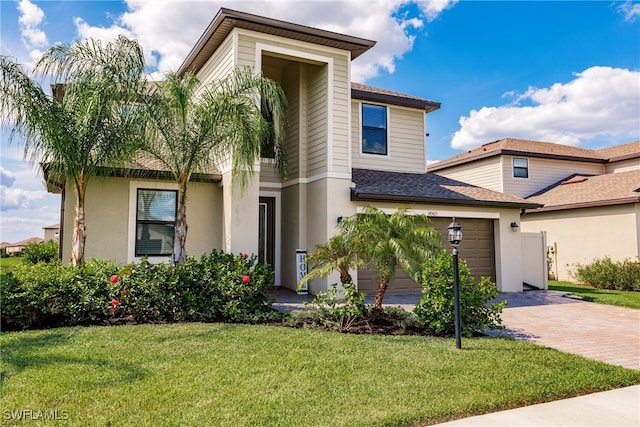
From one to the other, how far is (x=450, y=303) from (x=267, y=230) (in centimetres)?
711

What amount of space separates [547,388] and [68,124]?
28.9ft

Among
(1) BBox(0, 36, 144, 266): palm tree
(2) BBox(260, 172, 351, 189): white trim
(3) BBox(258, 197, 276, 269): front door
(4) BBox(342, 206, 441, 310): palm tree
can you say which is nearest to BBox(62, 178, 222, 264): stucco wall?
(1) BBox(0, 36, 144, 266): palm tree

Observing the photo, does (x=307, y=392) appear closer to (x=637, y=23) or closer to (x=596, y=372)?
(x=596, y=372)

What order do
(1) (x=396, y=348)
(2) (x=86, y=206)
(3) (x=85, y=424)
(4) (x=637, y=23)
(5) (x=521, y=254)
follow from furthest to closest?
(5) (x=521, y=254) < (4) (x=637, y=23) < (2) (x=86, y=206) < (1) (x=396, y=348) < (3) (x=85, y=424)

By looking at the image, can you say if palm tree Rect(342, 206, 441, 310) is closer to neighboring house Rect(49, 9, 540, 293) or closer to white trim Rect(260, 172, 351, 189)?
neighboring house Rect(49, 9, 540, 293)

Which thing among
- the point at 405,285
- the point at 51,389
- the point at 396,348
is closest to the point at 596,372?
the point at 396,348

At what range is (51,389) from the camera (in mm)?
4141

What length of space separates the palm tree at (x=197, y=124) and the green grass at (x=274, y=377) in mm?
3319

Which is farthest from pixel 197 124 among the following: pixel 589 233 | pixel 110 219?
pixel 589 233

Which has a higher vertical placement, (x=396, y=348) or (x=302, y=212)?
(x=302, y=212)

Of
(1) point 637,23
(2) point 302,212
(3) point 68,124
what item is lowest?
(2) point 302,212

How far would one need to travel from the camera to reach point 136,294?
7.31m

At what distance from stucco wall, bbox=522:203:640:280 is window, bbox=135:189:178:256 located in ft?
50.6

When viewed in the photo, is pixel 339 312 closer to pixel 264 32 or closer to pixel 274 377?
pixel 274 377
